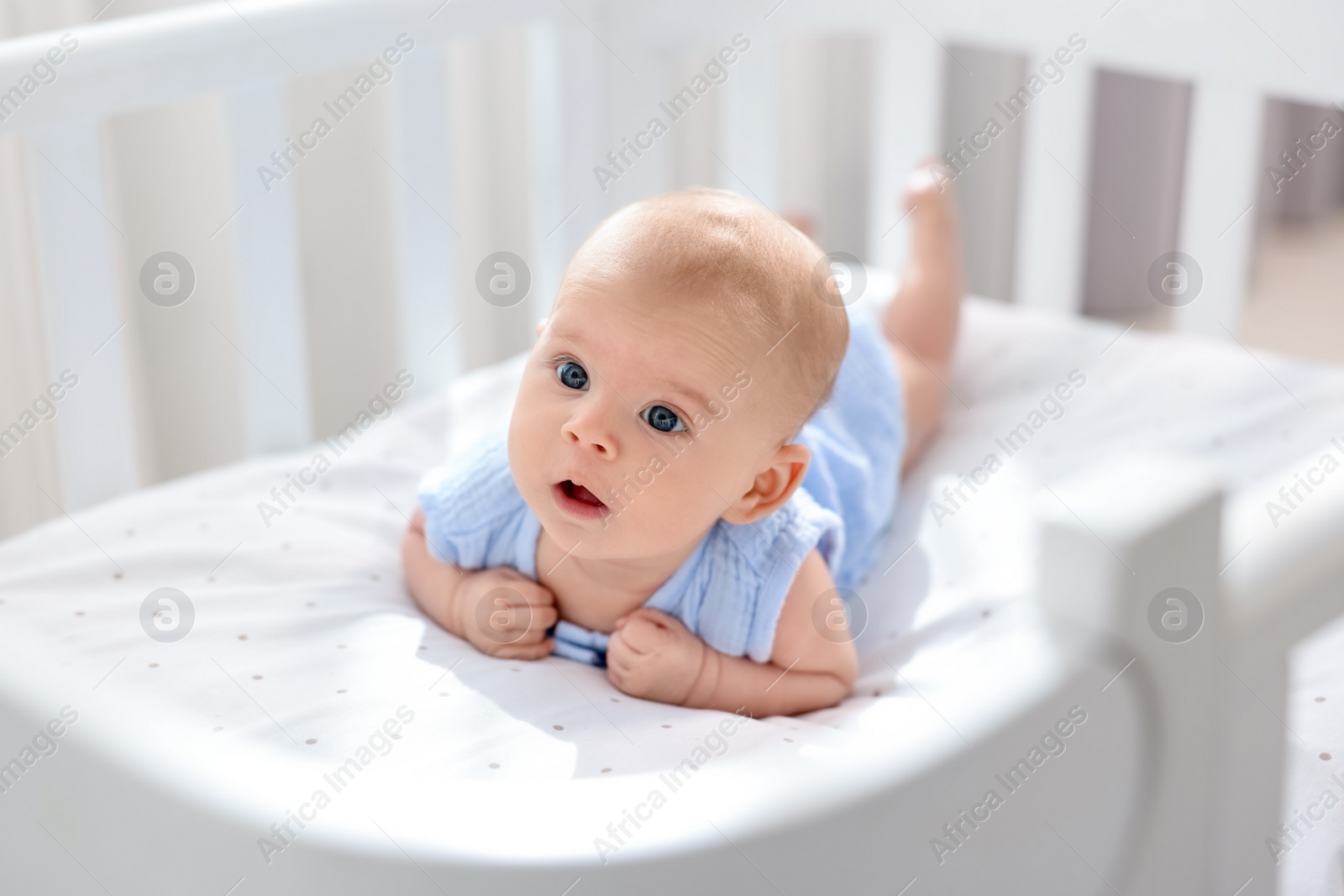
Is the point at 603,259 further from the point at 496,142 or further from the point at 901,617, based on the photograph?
the point at 496,142

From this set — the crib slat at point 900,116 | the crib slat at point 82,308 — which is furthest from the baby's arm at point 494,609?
the crib slat at point 900,116

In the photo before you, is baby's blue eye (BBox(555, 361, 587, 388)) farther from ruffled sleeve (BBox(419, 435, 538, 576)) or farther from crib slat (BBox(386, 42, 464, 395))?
crib slat (BBox(386, 42, 464, 395))

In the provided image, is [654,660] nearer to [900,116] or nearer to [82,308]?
[82,308]

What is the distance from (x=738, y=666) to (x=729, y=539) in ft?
0.28

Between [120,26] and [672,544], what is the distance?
1.80 ft

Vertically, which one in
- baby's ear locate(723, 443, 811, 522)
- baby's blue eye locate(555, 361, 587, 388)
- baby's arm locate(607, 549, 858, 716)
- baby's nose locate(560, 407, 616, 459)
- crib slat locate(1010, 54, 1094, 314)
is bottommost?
baby's arm locate(607, 549, 858, 716)

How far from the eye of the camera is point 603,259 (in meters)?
0.79

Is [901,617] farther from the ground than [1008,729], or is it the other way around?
[1008,729]

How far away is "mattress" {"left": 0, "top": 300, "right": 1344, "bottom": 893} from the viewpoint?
46 cm

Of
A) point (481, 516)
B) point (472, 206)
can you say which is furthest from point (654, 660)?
point (472, 206)

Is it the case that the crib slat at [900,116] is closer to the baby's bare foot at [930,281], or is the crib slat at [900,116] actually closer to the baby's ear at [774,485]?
A: the baby's bare foot at [930,281]

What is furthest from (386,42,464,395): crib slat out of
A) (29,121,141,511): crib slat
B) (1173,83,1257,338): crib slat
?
(1173,83,1257,338): crib slat

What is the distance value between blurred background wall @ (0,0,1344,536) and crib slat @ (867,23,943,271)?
0.01 meters

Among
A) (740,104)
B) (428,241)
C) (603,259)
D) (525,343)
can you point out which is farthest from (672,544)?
(525,343)
